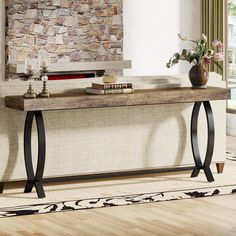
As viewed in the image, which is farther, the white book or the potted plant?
the potted plant

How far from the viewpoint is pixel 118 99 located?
19.6 ft

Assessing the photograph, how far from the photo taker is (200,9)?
32.9 ft

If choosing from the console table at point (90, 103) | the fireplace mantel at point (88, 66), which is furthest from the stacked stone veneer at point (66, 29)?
the console table at point (90, 103)

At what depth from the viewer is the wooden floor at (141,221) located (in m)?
4.91

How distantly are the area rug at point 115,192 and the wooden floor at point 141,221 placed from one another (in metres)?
0.14

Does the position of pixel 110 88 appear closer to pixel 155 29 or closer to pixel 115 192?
pixel 115 192

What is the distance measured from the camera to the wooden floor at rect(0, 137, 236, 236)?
4910mm

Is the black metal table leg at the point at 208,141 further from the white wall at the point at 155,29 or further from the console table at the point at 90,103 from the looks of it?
the white wall at the point at 155,29

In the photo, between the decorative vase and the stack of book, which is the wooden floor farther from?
the decorative vase

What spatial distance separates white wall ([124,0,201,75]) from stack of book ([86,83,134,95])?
3.72 m

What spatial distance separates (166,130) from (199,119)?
12.8 inches

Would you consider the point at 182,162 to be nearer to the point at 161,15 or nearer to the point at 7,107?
the point at 7,107

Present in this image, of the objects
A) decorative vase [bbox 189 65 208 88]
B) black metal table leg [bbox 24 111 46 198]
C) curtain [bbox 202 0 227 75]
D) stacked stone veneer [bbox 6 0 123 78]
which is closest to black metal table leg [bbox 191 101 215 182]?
decorative vase [bbox 189 65 208 88]

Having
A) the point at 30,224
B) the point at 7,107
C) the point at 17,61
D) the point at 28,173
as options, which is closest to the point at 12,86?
the point at 7,107
